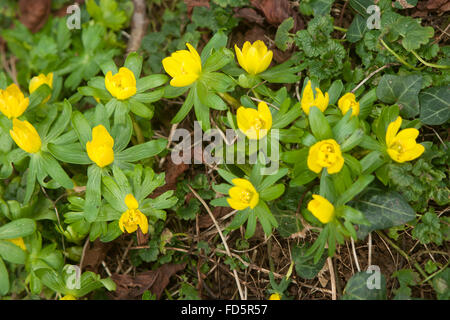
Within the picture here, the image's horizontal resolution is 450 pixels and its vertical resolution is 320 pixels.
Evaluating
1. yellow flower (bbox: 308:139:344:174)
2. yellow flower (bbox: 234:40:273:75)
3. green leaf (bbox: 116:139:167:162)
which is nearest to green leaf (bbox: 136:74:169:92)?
green leaf (bbox: 116:139:167:162)

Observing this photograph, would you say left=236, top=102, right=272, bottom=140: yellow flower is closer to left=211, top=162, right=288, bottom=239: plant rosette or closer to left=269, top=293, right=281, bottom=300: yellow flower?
left=211, top=162, right=288, bottom=239: plant rosette

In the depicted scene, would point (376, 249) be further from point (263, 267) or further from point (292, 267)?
point (263, 267)

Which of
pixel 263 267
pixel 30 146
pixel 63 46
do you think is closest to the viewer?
pixel 30 146

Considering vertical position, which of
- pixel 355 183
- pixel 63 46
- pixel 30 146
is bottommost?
pixel 355 183

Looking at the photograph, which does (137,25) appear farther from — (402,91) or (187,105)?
(402,91)

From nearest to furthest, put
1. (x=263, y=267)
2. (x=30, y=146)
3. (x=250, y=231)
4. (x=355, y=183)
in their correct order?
(x=355, y=183), (x=250, y=231), (x=30, y=146), (x=263, y=267)
